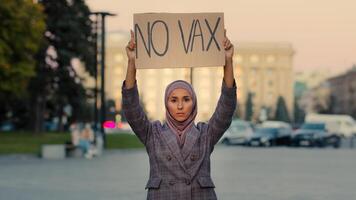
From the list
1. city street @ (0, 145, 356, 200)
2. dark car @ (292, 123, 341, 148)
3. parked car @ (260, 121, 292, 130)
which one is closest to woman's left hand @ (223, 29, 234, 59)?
city street @ (0, 145, 356, 200)

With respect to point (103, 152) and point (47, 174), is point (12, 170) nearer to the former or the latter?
point (47, 174)

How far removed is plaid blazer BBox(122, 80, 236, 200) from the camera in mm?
4578

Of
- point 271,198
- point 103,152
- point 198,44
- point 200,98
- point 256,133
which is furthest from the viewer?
point 200,98

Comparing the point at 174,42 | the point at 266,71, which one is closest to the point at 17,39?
the point at 174,42

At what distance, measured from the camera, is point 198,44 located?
494 centimetres

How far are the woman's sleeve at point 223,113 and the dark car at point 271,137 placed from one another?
4707cm

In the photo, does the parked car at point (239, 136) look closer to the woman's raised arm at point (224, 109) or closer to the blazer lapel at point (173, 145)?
the woman's raised arm at point (224, 109)

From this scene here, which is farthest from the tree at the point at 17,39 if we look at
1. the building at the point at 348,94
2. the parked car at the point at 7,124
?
the building at the point at 348,94

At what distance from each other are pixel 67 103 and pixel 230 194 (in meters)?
46.8

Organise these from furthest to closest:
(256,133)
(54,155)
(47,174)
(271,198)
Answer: (256,133) < (54,155) < (47,174) < (271,198)

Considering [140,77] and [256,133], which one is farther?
[140,77]

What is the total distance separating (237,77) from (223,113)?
552 ft

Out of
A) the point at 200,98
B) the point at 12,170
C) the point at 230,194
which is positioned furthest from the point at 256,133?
the point at 200,98

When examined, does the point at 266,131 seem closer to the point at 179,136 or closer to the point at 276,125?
the point at 276,125
